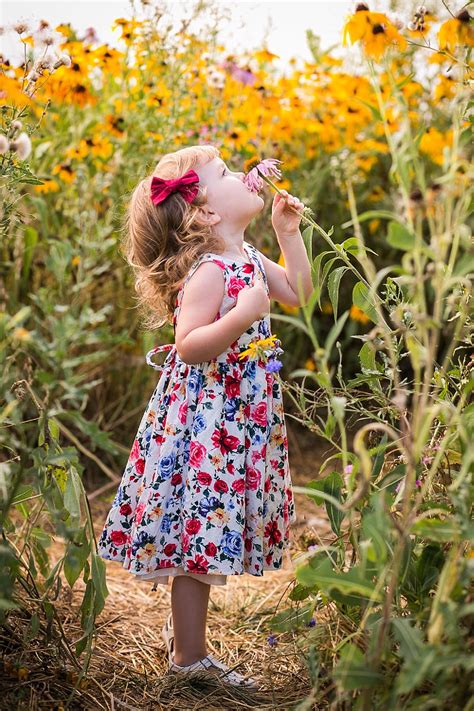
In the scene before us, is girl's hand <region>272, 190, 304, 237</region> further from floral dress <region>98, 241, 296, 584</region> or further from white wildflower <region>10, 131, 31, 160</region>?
white wildflower <region>10, 131, 31, 160</region>

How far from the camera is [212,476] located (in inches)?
62.5

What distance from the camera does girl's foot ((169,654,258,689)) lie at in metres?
1.62

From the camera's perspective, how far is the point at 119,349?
3.04m

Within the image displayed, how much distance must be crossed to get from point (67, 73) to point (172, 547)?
154 cm

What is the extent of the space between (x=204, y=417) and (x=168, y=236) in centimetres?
38

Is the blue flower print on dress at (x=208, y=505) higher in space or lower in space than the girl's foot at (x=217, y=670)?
higher

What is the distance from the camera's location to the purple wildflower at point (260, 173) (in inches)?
64.5

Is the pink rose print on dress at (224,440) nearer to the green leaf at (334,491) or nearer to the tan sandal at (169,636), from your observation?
the green leaf at (334,491)

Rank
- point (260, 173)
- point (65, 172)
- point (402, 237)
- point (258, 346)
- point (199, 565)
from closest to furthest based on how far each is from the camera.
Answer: point (402, 237)
point (258, 346)
point (199, 565)
point (260, 173)
point (65, 172)

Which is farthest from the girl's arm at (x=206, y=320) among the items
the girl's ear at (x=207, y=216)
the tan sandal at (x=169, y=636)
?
the tan sandal at (x=169, y=636)

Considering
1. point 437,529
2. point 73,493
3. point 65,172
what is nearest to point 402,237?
point 437,529

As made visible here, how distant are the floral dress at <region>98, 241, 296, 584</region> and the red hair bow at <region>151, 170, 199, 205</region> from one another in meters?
0.13

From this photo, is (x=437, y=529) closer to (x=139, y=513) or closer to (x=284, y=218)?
(x=139, y=513)

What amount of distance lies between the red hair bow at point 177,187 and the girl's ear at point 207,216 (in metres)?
0.03
